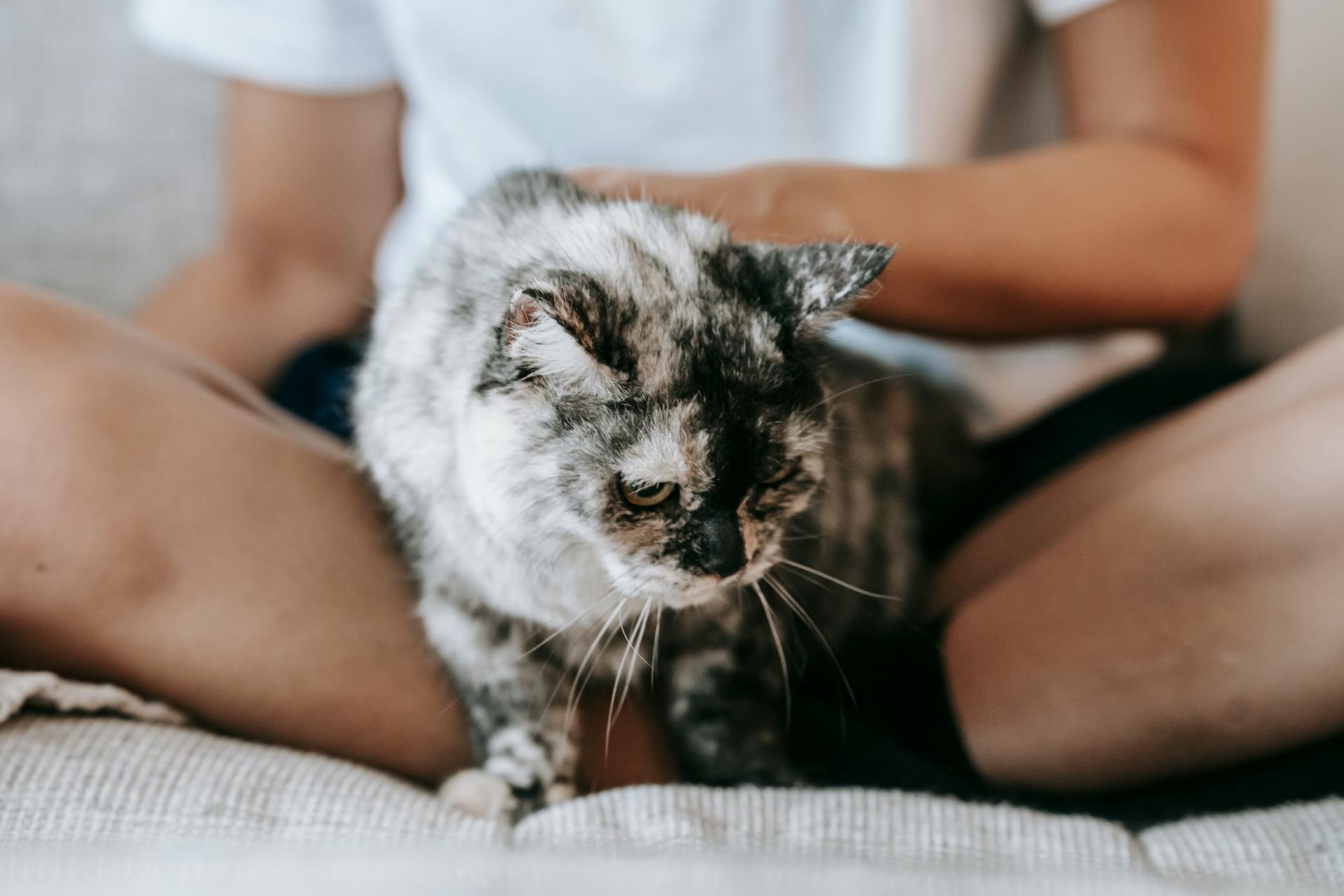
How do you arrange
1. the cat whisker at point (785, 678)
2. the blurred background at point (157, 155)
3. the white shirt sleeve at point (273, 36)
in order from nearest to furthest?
the cat whisker at point (785, 678), the white shirt sleeve at point (273, 36), the blurred background at point (157, 155)

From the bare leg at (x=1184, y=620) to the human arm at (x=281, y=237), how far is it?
33.9 inches

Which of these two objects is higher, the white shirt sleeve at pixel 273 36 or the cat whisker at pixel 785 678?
the white shirt sleeve at pixel 273 36

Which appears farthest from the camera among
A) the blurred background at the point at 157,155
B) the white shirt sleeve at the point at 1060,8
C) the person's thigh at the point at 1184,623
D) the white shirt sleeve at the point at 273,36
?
the blurred background at the point at 157,155

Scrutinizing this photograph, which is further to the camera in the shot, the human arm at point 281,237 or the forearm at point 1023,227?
the human arm at point 281,237

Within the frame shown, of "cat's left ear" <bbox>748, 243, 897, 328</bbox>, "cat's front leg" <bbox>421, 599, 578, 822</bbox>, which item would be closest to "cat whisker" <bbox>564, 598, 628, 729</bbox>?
"cat's front leg" <bbox>421, 599, 578, 822</bbox>

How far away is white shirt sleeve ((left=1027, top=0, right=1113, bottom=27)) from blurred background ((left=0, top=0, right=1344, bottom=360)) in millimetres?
138

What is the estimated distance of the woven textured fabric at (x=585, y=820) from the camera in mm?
511

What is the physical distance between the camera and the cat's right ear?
0.53m

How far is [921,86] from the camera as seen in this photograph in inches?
37.5

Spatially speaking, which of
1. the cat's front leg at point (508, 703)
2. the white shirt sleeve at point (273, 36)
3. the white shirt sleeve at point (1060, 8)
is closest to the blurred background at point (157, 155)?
the white shirt sleeve at point (1060, 8)

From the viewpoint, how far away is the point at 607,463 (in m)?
0.60

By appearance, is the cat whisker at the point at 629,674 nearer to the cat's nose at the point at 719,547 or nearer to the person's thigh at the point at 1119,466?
the cat's nose at the point at 719,547

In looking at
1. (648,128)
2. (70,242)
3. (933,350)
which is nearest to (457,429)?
(648,128)

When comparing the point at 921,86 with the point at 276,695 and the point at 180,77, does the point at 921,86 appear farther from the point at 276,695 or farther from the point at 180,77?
the point at 180,77
